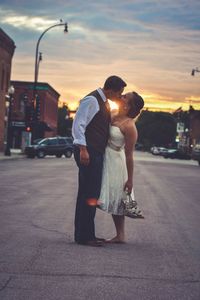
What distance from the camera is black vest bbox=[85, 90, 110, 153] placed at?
8211 mm

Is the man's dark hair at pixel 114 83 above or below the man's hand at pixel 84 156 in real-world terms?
above

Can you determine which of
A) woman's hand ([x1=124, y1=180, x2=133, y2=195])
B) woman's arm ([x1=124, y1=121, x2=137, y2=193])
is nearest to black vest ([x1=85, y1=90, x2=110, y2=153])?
woman's arm ([x1=124, y1=121, x2=137, y2=193])

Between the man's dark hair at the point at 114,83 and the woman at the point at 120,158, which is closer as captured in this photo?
the man's dark hair at the point at 114,83

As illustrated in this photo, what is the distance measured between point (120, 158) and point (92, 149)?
42 centimetres

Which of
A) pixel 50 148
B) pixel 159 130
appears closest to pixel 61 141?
pixel 50 148

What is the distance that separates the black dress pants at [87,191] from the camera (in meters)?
8.21

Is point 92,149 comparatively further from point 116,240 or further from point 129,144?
point 116,240

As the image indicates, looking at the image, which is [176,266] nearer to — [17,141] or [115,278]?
[115,278]

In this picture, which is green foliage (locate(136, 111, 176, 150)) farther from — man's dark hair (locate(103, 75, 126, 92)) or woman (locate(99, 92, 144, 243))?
man's dark hair (locate(103, 75, 126, 92))

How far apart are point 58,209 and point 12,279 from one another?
6637 millimetres

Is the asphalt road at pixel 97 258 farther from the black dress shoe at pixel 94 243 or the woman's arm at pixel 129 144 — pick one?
the woman's arm at pixel 129 144

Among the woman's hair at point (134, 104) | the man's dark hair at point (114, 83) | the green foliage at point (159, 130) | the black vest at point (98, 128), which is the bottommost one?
the green foliage at point (159, 130)

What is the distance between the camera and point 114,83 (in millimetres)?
8156

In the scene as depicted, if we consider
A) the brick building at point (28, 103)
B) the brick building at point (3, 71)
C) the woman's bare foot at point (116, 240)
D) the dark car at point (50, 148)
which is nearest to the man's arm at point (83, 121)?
the woman's bare foot at point (116, 240)
